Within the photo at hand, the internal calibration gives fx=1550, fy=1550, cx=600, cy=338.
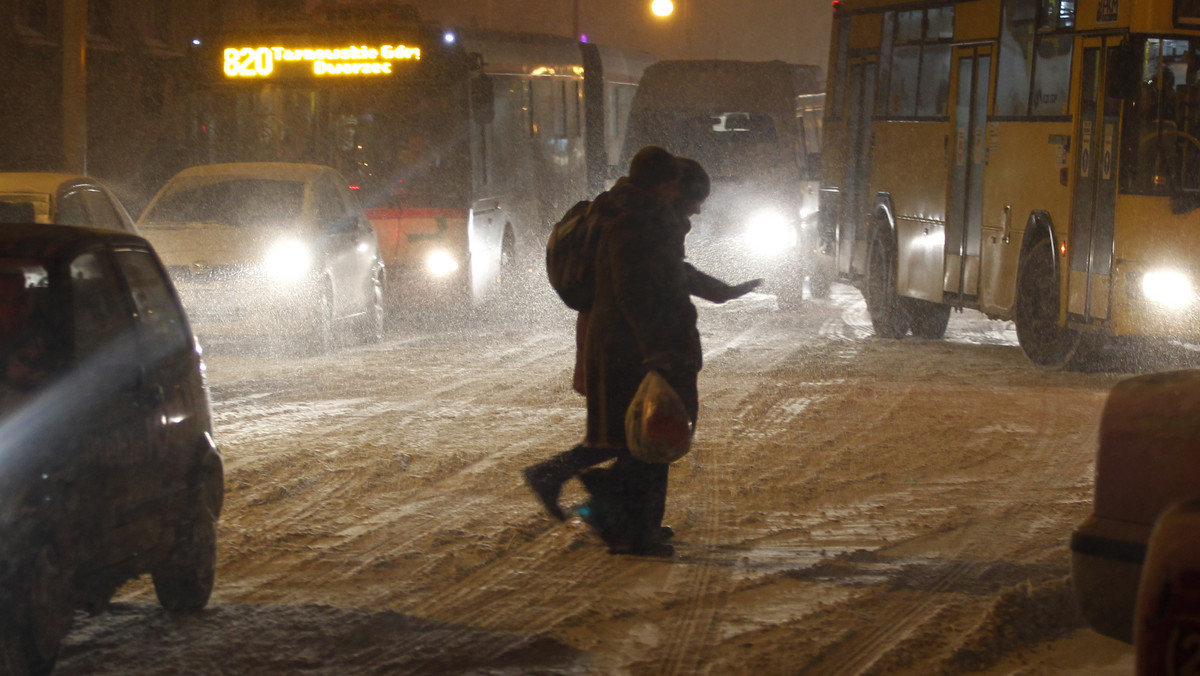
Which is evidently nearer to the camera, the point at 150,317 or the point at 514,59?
the point at 150,317

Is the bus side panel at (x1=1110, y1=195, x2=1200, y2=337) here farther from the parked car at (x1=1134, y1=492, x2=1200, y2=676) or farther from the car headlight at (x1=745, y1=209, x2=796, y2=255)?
the parked car at (x1=1134, y1=492, x2=1200, y2=676)

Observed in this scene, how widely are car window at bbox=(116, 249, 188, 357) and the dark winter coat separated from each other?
1.70 meters

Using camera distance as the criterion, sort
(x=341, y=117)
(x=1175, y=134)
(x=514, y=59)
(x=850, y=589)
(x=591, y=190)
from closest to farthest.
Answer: (x=850, y=589)
(x=1175, y=134)
(x=341, y=117)
(x=514, y=59)
(x=591, y=190)

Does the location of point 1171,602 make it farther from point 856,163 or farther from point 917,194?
point 856,163

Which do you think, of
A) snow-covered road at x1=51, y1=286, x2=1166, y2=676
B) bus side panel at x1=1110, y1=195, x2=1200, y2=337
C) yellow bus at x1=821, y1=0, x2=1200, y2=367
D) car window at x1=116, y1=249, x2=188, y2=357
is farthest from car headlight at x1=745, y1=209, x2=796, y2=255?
car window at x1=116, y1=249, x2=188, y2=357

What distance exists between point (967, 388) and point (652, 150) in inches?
257

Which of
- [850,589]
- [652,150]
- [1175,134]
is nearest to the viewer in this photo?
[850,589]

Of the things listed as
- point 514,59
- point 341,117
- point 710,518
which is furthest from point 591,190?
point 710,518

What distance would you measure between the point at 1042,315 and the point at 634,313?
8226 mm

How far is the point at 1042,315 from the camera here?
44.5 feet

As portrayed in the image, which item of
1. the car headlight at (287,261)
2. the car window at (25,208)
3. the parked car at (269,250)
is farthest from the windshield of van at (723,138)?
the car window at (25,208)

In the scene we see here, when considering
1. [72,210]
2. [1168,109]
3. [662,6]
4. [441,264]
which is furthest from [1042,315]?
[662,6]

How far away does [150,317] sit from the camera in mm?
5531

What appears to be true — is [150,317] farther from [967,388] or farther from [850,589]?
[967,388]
